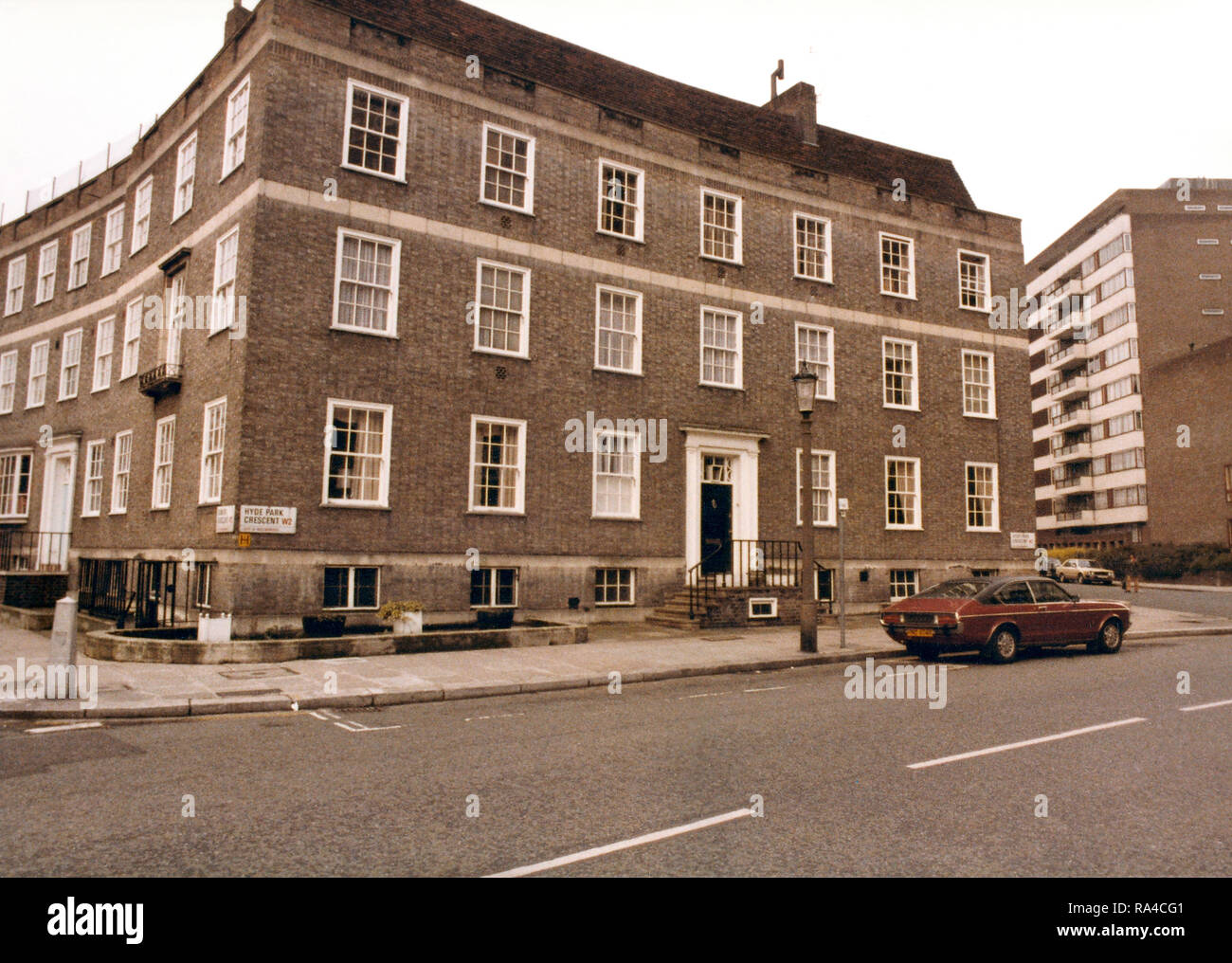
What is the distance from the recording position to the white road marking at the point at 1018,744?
277 inches

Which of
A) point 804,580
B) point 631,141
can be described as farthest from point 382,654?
point 631,141

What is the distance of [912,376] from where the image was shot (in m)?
25.9

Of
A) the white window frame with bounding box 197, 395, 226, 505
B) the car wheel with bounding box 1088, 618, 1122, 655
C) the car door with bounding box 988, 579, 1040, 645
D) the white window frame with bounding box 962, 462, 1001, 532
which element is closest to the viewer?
the car door with bounding box 988, 579, 1040, 645

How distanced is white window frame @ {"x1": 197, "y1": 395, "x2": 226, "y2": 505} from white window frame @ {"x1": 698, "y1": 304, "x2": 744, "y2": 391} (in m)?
11.4

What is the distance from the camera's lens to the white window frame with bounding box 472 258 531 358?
19.1 m

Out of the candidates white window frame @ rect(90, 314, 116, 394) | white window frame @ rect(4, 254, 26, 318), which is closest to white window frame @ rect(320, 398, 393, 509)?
white window frame @ rect(90, 314, 116, 394)

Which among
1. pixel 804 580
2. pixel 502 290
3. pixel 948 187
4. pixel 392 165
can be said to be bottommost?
pixel 804 580

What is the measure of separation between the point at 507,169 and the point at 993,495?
17860 millimetres

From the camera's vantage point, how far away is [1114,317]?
6606 centimetres

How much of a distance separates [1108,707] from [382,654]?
10.7 metres

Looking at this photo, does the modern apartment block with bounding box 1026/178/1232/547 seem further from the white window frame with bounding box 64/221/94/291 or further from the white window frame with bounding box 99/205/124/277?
the white window frame with bounding box 64/221/94/291

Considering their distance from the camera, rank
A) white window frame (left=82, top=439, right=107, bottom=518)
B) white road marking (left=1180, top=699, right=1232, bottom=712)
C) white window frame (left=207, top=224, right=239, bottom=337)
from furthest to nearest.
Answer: white window frame (left=82, top=439, right=107, bottom=518)
white window frame (left=207, top=224, right=239, bottom=337)
white road marking (left=1180, top=699, right=1232, bottom=712)

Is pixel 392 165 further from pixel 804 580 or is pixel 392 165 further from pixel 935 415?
pixel 935 415
